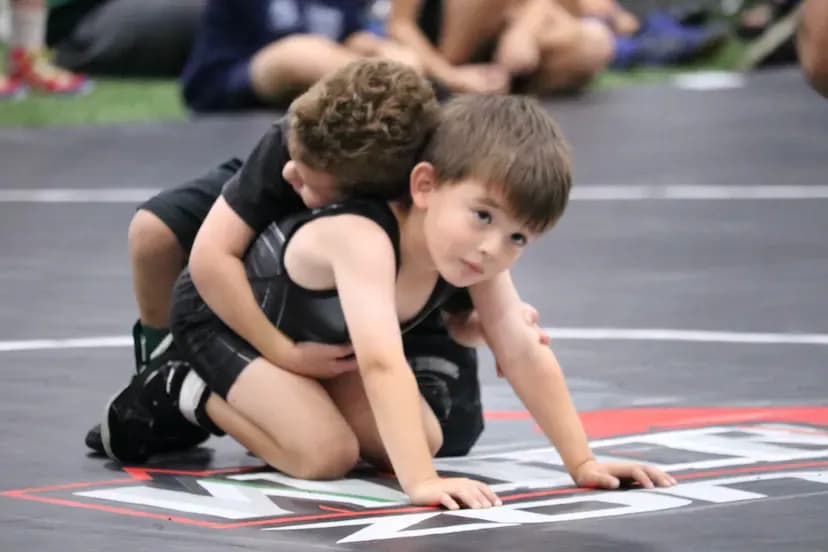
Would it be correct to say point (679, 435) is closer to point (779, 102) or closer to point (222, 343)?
point (222, 343)

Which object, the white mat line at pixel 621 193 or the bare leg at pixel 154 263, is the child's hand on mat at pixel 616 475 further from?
the white mat line at pixel 621 193

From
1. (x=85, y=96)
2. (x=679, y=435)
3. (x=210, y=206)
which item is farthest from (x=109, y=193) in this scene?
(x=679, y=435)

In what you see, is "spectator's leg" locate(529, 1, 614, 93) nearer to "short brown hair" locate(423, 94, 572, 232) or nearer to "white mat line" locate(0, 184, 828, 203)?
"white mat line" locate(0, 184, 828, 203)

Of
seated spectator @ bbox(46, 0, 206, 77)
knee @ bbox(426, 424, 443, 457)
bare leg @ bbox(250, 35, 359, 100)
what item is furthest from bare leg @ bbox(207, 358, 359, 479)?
seated spectator @ bbox(46, 0, 206, 77)

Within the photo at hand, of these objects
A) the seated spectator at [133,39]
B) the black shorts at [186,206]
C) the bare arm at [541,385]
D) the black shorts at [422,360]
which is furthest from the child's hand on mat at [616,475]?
the seated spectator at [133,39]

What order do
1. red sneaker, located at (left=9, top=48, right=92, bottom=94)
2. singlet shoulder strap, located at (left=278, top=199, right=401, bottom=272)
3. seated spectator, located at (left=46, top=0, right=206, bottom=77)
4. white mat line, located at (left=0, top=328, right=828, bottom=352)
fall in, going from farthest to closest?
seated spectator, located at (left=46, top=0, right=206, bottom=77)
red sneaker, located at (left=9, top=48, right=92, bottom=94)
white mat line, located at (left=0, top=328, right=828, bottom=352)
singlet shoulder strap, located at (left=278, top=199, right=401, bottom=272)

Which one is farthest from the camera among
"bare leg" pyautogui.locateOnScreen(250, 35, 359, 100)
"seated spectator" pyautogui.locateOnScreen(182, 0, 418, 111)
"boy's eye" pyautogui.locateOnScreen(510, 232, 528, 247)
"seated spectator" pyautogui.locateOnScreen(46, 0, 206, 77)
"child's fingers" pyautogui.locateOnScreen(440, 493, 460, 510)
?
"seated spectator" pyautogui.locateOnScreen(46, 0, 206, 77)

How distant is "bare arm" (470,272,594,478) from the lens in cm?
270

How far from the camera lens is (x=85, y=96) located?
8070 mm

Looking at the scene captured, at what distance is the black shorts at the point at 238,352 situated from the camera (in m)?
2.87

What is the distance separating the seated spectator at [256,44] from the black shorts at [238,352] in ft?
13.8

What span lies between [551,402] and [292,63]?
4.65m

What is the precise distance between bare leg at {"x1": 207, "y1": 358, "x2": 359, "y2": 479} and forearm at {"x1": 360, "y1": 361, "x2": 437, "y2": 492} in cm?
21

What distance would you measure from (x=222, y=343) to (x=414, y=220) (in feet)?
1.36
